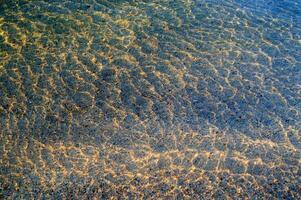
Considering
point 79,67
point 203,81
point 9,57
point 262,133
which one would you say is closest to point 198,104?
point 203,81

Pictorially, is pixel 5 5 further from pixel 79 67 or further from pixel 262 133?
pixel 262 133

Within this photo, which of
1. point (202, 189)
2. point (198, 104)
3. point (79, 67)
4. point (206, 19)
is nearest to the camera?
point (202, 189)

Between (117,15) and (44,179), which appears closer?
(44,179)

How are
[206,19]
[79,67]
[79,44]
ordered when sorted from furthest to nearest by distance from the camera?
[206,19]
[79,44]
[79,67]

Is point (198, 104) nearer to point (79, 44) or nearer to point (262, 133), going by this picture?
point (262, 133)

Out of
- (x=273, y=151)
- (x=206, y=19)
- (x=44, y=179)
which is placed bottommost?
(x=44, y=179)

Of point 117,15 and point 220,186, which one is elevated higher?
point 117,15
